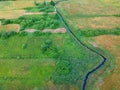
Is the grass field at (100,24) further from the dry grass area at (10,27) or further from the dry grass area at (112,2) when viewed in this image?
the dry grass area at (10,27)

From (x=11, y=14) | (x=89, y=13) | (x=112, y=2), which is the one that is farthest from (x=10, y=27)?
(x=112, y=2)

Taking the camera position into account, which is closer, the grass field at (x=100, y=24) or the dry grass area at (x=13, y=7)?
the grass field at (x=100, y=24)

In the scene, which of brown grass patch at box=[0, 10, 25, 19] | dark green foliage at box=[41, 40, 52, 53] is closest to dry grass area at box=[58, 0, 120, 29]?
dark green foliage at box=[41, 40, 52, 53]

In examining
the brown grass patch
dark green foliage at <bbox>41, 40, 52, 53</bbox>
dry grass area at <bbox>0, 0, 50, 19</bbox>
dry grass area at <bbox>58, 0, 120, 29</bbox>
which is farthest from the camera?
dry grass area at <bbox>0, 0, 50, 19</bbox>

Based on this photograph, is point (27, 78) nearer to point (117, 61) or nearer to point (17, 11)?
point (117, 61)

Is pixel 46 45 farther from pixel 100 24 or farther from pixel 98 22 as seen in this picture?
pixel 98 22

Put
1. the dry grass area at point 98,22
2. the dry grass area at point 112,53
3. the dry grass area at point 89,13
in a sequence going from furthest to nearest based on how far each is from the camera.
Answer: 1. the dry grass area at point 89,13
2. the dry grass area at point 98,22
3. the dry grass area at point 112,53

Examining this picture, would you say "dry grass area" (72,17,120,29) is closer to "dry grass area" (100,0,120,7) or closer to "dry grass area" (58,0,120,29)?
"dry grass area" (58,0,120,29)

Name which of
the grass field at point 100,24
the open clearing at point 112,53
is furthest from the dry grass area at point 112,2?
the open clearing at point 112,53
